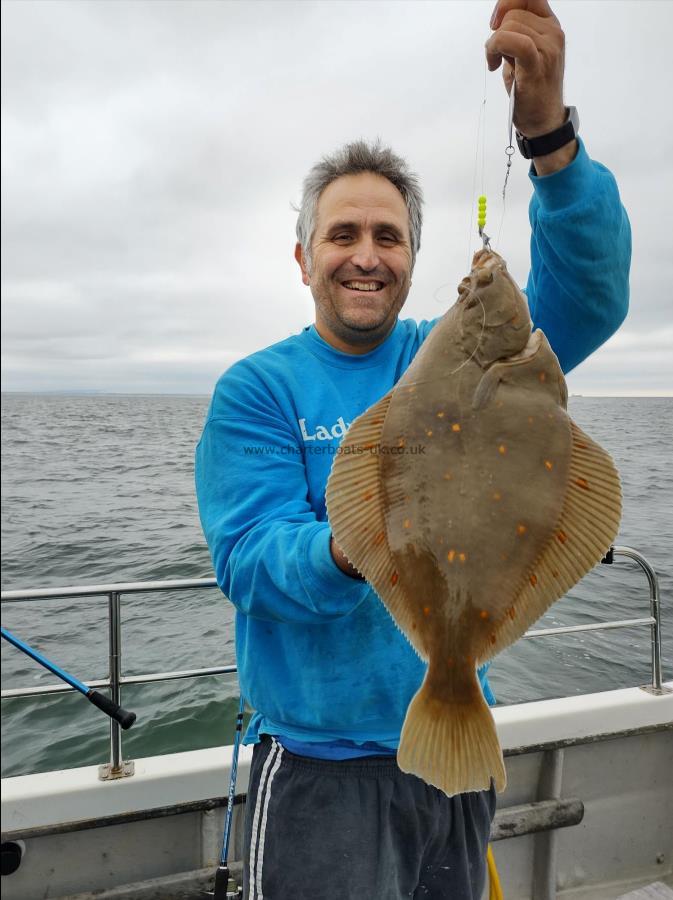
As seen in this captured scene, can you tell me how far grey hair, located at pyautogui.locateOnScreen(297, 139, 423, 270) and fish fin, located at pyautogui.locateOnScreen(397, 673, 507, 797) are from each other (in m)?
1.58

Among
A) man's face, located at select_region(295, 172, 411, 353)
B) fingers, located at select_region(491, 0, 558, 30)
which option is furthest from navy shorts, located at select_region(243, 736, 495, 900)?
fingers, located at select_region(491, 0, 558, 30)

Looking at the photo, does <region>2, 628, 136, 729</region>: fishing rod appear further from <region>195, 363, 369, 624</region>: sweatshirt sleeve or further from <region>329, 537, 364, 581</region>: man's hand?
<region>329, 537, 364, 581</region>: man's hand

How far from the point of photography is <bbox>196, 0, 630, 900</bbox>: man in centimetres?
191

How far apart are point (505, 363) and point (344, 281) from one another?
817 millimetres

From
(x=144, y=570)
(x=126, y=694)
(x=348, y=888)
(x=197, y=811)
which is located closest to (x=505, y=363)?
(x=348, y=888)

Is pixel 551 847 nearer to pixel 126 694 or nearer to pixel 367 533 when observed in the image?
pixel 367 533

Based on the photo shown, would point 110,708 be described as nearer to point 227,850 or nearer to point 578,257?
point 227,850

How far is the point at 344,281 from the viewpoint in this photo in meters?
2.29

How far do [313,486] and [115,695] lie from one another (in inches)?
69.9

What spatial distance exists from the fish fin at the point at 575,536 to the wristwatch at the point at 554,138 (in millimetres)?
952

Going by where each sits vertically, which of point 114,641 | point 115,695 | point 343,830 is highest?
point 114,641

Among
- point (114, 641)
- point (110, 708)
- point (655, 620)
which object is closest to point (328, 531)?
point (110, 708)

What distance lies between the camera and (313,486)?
216cm

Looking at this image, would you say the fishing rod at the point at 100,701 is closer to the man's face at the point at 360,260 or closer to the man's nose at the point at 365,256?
the man's face at the point at 360,260
